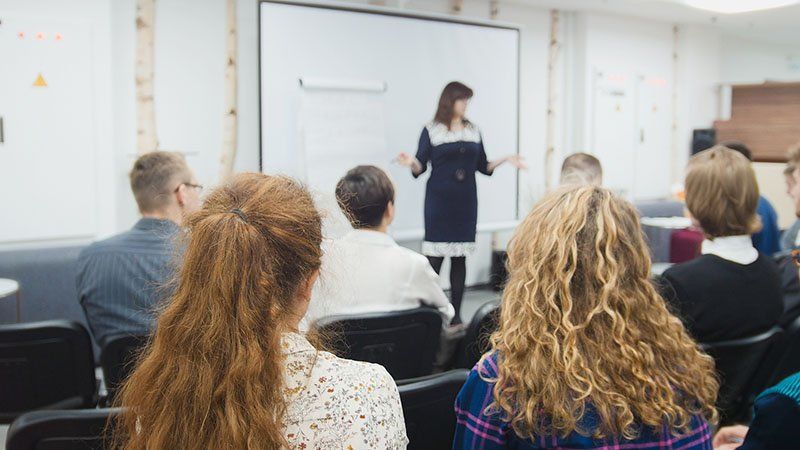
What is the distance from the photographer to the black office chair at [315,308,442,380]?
6.17ft

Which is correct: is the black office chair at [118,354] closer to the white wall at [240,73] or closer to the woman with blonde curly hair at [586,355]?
the woman with blonde curly hair at [586,355]

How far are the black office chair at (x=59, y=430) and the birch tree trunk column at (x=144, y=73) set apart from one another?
330 centimetres

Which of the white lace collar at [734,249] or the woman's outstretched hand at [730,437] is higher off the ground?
the white lace collar at [734,249]

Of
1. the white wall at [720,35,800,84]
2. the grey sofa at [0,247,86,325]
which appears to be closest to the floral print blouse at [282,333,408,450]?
the grey sofa at [0,247,86,325]

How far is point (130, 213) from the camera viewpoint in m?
4.25

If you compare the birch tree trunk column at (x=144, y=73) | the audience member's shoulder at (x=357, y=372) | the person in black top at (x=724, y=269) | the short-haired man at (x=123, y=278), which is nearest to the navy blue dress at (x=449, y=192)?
the birch tree trunk column at (x=144, y=73)

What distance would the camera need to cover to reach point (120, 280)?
2.07 metres

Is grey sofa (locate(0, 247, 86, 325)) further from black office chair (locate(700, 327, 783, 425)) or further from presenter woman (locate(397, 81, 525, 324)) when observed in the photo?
black office chair (locate(700, 327, 783, 425))

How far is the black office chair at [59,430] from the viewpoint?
1.12 meters

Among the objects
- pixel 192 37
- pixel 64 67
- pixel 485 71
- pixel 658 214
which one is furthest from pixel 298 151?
pixel 658 214

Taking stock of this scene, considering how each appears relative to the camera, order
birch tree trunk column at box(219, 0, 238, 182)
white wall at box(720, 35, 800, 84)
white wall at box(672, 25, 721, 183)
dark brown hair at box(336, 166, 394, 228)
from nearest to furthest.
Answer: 1. dark brown hair at box(336, 166, 394, 228)
2. birch tree trunk column at box(219, 0, 238, 182)
3. white wall at box(672, 25, 721, 183)
4. white wall at box(720, 35, 800, 84)

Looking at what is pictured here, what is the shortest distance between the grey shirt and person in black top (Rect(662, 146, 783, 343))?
1584mm

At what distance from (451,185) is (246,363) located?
11.4ft

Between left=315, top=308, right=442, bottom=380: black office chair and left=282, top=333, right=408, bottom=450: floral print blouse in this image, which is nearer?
left=282, top=333, right=408, bottom=450: floral print blouse
